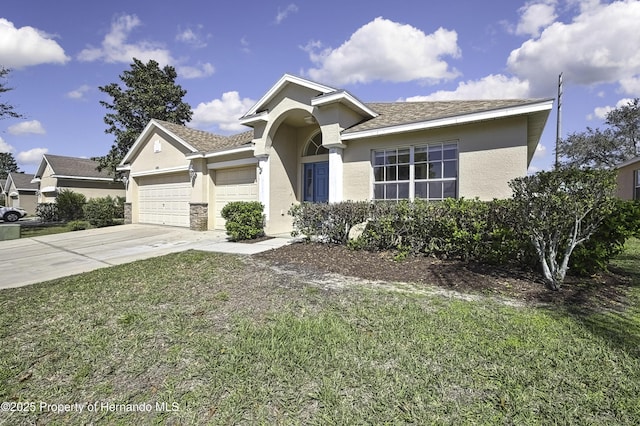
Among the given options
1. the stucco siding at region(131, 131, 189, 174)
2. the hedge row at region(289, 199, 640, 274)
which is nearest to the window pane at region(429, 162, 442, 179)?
the hedge row at region(289, 199, 640, 274)

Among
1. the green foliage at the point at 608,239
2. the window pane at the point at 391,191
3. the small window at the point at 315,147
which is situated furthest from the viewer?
the small window at the point at 315,147

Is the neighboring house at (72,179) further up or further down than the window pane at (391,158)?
further up

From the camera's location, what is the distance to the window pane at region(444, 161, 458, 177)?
866cm

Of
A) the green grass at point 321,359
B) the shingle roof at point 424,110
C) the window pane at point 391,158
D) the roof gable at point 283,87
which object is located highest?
the roof gable at point 283,87

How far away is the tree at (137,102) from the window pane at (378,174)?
75.6 ft

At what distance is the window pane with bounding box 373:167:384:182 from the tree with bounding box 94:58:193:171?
2305cm

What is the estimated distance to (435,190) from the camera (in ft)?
29.5

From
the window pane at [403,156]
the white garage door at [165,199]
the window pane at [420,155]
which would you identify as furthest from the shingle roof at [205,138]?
the window pane at [420,155]

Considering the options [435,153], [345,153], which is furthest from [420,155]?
[345,153]

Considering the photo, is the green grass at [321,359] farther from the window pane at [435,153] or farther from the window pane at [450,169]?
the window pane at [435,153]

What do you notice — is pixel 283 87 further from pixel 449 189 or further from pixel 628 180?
pixel 628 180

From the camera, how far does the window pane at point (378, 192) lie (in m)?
9.84

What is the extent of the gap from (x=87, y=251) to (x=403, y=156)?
34.4 feet

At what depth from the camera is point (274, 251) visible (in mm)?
8414
